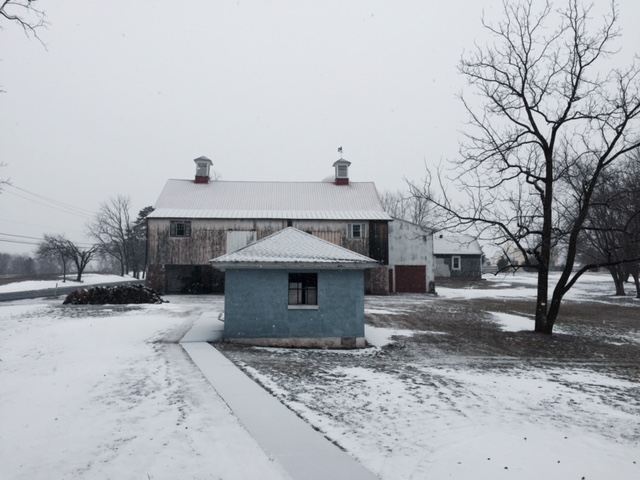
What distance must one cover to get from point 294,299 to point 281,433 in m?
8.90

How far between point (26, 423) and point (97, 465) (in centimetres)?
221

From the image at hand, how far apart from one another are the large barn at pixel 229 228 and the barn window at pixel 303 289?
18.5 m

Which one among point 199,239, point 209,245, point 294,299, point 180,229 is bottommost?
point 294,299

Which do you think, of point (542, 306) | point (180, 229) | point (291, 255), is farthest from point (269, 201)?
point (542, 306)

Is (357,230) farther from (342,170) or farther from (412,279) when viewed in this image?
(342,170)

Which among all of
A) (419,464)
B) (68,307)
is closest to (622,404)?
(419,464)

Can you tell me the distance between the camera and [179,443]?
6000 millimetres

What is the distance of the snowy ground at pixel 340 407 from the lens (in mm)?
5586

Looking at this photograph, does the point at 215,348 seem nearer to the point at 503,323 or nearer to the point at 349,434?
the point at 349,434

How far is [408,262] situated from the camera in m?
38.3

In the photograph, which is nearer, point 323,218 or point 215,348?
point 215,348

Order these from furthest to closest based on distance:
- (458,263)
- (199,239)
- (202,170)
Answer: (458,263)
(202,170)
(199,239)

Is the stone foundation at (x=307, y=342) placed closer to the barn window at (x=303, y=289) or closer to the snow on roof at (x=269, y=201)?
the barn window at (x=303, y=289)

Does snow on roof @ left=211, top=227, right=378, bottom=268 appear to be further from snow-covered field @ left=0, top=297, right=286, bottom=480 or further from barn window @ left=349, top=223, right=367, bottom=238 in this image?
barn window @ left=349, top=223, right=367, bottom=238
